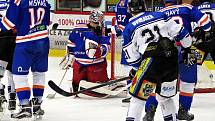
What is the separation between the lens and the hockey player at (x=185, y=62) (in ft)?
14.7

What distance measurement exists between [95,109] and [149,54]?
5.80ft

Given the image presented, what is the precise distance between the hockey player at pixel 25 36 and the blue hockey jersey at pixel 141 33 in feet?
3.46

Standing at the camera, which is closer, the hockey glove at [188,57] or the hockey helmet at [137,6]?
the hockey helmet at [137,6]

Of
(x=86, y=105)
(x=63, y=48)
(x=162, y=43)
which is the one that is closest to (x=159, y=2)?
(x=63, y=48)

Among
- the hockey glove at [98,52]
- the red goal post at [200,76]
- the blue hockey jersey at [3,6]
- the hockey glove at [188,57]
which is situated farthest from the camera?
the red goal post at [200,76]

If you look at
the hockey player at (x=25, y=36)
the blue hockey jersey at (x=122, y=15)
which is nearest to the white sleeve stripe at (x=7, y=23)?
the hockey player at (x=25, y=36)

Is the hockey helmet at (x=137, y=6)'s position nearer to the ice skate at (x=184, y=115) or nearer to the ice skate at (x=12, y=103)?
the ice skate at (x=184, y=115)

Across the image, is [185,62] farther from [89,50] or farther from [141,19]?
[89,50]

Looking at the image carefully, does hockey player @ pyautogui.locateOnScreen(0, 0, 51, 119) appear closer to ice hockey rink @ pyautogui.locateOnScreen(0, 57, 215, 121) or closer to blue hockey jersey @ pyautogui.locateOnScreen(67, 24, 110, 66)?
ice hockey rink @ pyautogui.locateOnScreen(0, 57, 215, 121)

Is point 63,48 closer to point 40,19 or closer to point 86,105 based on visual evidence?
point 86,105

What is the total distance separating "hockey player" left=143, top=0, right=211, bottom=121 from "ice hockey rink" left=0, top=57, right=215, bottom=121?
0.34 meters

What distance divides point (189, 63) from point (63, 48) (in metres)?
5.36

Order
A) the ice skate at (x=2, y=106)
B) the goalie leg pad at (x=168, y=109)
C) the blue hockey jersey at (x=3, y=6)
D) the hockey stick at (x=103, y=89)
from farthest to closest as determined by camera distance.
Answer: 1. the hockey stick at (x=103, y=89)
2. the ice skate at (x=2, y=106)
3. the blue hockey jersey at (x=3, y=6)
4. the goalie leg pad at (x=168, y=109)

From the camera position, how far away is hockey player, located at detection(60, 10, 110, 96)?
20.1 ft
